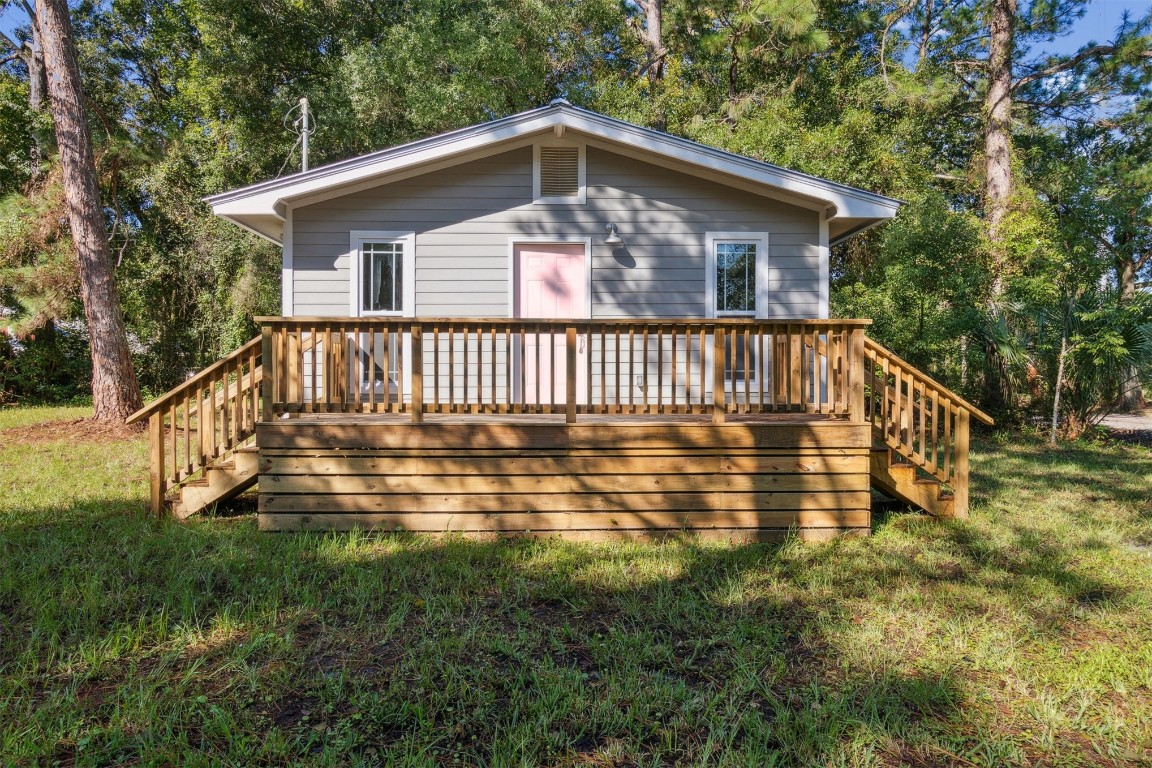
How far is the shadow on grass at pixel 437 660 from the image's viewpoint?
8.20 feet

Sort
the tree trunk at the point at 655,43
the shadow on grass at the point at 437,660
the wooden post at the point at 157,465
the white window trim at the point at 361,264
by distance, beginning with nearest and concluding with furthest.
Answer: the shadow on grass at the point at 437,660 < the wooden post at the point at 157,465 < the white window trim at the point at 361,264 < the tree trunk at the point at 655,43

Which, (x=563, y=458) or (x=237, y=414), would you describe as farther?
(x=237, y=414)

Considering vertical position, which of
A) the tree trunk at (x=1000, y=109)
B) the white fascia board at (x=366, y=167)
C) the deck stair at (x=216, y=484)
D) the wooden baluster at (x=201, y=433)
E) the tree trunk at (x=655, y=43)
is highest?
the tree trunk at (x=655, y=43)

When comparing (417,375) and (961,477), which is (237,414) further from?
(961,477)

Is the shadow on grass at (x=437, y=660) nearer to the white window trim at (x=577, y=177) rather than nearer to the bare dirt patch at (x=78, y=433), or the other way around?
the white window trim at (x=577, y=177)

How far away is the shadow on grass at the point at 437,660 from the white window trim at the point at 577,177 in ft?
14.4

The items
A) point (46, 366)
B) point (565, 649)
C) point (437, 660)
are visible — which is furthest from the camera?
point (46, 366)

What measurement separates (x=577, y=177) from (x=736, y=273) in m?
2.18

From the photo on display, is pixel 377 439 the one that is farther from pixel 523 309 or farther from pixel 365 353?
pixel 523 309

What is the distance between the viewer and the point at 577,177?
24.9 feet

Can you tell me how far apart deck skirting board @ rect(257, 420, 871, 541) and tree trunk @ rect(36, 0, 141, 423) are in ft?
21.1

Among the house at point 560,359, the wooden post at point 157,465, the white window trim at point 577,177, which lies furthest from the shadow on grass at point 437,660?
the white window trim at point 577,177

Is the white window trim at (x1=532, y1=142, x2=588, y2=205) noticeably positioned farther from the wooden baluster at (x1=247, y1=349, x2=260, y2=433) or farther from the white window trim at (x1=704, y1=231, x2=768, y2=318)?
the wooden baluster at (x1=247, y1=349, x2=260, y2=433)

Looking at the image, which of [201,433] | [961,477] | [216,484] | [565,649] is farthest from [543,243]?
[565,649]
